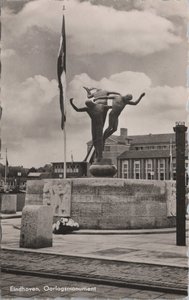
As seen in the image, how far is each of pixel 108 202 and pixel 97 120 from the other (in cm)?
325

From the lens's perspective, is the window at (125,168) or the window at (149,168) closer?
the window at (149,168)

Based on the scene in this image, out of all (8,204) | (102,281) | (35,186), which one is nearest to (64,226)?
(35,186)

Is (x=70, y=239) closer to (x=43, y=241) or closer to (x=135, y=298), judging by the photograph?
(x=43, y=241)

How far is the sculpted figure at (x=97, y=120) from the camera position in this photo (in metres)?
16.7

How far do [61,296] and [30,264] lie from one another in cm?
250

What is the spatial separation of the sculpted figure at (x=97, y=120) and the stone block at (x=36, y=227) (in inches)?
254

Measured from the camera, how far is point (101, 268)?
26.2 feet

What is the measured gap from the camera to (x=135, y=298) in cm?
614

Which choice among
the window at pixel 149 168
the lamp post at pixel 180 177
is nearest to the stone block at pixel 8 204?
the lamp post at pixel 180 177

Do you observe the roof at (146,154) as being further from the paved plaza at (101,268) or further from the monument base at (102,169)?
the paved plaza at (101,268)

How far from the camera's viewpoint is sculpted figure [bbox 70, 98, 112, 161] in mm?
16719

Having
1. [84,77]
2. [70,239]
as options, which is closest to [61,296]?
[70,239]

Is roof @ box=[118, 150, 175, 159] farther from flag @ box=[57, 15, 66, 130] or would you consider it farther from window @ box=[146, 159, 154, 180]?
flag @ box=[57, 15, 66, 130]

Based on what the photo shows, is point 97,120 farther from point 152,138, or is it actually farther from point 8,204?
point 152,138
